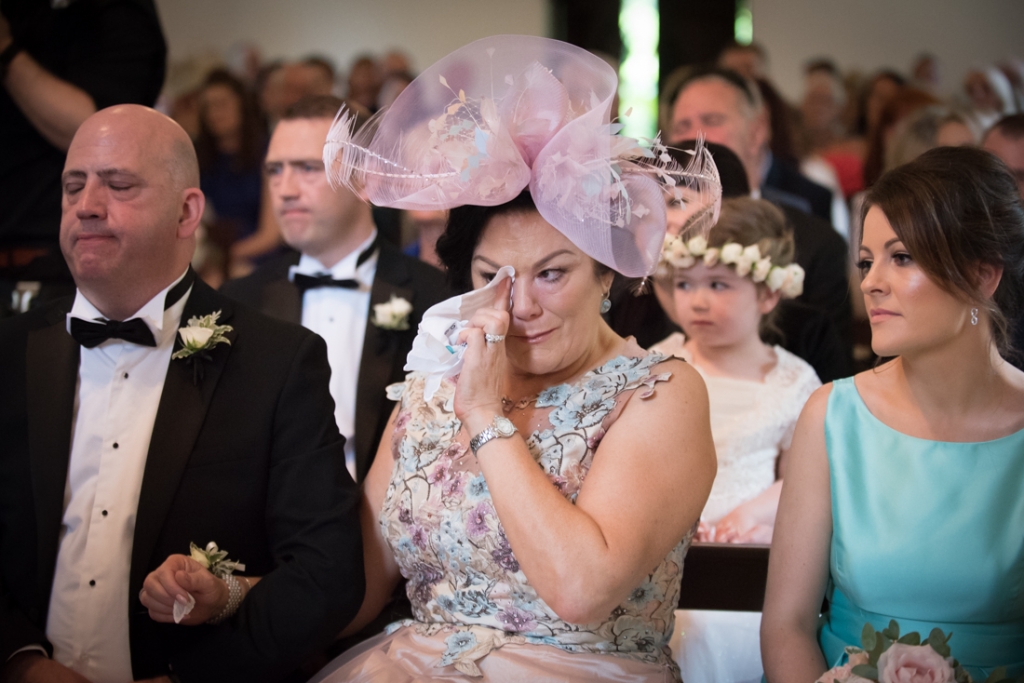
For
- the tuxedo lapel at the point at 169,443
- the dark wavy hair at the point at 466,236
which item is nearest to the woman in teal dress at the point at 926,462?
the dark wavy hair at the point at 466,236

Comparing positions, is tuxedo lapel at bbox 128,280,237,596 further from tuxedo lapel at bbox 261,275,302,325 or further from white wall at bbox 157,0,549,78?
white wall at bbox 157,0,549,78

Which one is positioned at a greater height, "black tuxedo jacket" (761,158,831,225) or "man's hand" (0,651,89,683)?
"black tuxedo jacket" (761,158,831,225)

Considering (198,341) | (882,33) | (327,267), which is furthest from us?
(882,33)

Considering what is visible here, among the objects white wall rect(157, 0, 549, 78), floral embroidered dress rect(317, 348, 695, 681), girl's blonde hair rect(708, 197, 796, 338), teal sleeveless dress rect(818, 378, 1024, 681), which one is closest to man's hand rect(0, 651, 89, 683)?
floral embroidered dress rect(317, 348, 695, 681)

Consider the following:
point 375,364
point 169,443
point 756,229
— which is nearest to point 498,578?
point 169,443

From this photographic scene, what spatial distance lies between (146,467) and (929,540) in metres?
1.63

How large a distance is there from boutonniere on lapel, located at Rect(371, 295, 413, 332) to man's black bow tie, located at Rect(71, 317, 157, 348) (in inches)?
43.7

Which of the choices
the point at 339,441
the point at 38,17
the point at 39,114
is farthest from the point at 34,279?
the point at 339,441

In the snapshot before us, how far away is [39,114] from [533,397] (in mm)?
2039

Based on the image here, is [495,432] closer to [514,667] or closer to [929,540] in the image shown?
[514,667]

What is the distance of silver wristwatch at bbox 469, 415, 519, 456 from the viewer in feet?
5.89

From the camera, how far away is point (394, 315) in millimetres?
3166

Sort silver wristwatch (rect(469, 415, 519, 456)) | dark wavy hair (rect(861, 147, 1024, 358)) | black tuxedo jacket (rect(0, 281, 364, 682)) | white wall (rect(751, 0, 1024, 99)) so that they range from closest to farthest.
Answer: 1. silver wristwatch (rect(469, 415, 519, 456))
2. dark wavy hair (rect(861, 147, 1024, 358))
3. black tuxedo jacket (rect(0, 281, 364, 682))
4. white wall (rect(751, 0, 1024, 99))

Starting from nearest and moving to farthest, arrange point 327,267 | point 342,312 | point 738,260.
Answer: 1. point 738,260
2. point 342,312
3. point 327,267
